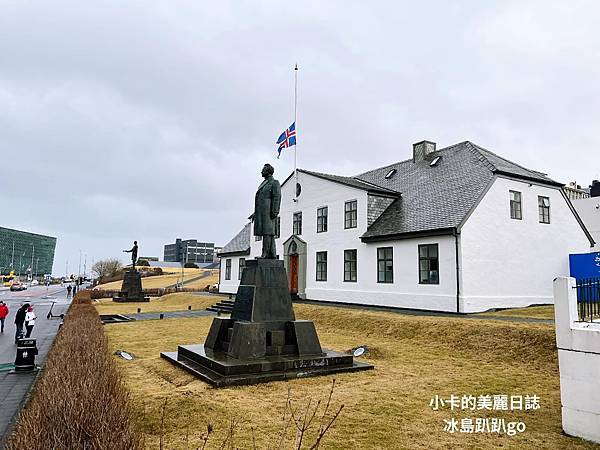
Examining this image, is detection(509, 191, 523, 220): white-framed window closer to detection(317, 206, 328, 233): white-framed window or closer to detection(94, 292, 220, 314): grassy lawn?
detection(317, 206, 328, 233): white-framed window

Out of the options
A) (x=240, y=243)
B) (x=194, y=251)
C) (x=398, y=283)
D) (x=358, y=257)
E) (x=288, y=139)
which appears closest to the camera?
(x=398, y=283)

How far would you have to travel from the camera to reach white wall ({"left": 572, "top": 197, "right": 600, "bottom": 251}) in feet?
108

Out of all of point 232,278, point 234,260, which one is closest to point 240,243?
point 234,260

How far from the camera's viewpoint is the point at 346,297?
995 inches

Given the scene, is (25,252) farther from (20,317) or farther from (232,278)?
(20,317)

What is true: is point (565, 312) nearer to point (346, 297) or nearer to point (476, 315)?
point (476, 315)

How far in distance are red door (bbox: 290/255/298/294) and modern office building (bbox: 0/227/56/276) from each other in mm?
149294

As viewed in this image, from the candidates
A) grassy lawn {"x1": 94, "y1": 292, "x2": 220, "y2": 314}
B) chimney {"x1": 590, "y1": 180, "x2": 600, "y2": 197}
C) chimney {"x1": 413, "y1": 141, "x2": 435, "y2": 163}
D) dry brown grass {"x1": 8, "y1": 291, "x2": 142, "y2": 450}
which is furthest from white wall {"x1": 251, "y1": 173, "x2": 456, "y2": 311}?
chimney {"x1": 590, "y1": 180, "x2": 600, "y2": 197}

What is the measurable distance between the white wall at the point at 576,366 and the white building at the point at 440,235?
41.3ft

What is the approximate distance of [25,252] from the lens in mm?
167875

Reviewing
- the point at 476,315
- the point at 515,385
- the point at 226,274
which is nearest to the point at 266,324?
the point at 515,385

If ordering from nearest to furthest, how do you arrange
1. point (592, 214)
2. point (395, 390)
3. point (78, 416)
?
point (78, 416) < point (395, 390) < point (592, 214)

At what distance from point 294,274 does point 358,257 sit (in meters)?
6.53

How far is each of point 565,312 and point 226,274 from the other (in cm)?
3473
